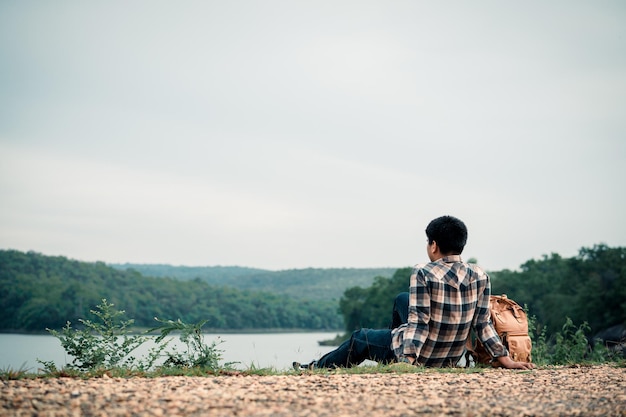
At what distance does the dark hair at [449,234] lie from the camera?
6414 mm

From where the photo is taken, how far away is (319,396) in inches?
185

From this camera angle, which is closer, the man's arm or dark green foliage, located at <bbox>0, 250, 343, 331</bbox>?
the man's arm

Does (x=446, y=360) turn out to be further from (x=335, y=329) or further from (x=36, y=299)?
(x=335, y=329)

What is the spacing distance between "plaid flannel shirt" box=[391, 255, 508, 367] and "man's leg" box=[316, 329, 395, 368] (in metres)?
0.13

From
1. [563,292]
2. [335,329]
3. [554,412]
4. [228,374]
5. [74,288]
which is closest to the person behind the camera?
[554,412]

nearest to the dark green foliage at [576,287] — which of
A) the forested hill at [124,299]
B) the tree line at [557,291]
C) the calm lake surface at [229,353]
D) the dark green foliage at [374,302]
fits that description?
the tree line at [557,291]

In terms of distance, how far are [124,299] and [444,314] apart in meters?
82.6

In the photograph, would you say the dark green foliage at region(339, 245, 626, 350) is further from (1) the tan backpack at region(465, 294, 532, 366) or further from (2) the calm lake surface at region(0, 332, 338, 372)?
(1) the tan backpack at region(465, 294, 532, 366)

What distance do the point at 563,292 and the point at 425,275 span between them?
60.7 metres

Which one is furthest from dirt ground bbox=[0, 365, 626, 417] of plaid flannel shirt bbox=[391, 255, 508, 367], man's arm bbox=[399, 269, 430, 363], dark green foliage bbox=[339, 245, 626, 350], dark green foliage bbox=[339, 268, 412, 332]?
dark green foliage bbox=[339, 268, 412, 332]

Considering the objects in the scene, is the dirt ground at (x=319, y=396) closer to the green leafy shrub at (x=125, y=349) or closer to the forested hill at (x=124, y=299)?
the green leafy shrub at (x=125, y=349)

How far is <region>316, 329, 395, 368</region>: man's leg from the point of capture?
6.57 m

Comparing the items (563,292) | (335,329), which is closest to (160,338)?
(563,292)

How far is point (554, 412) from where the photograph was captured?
14.6 ft
